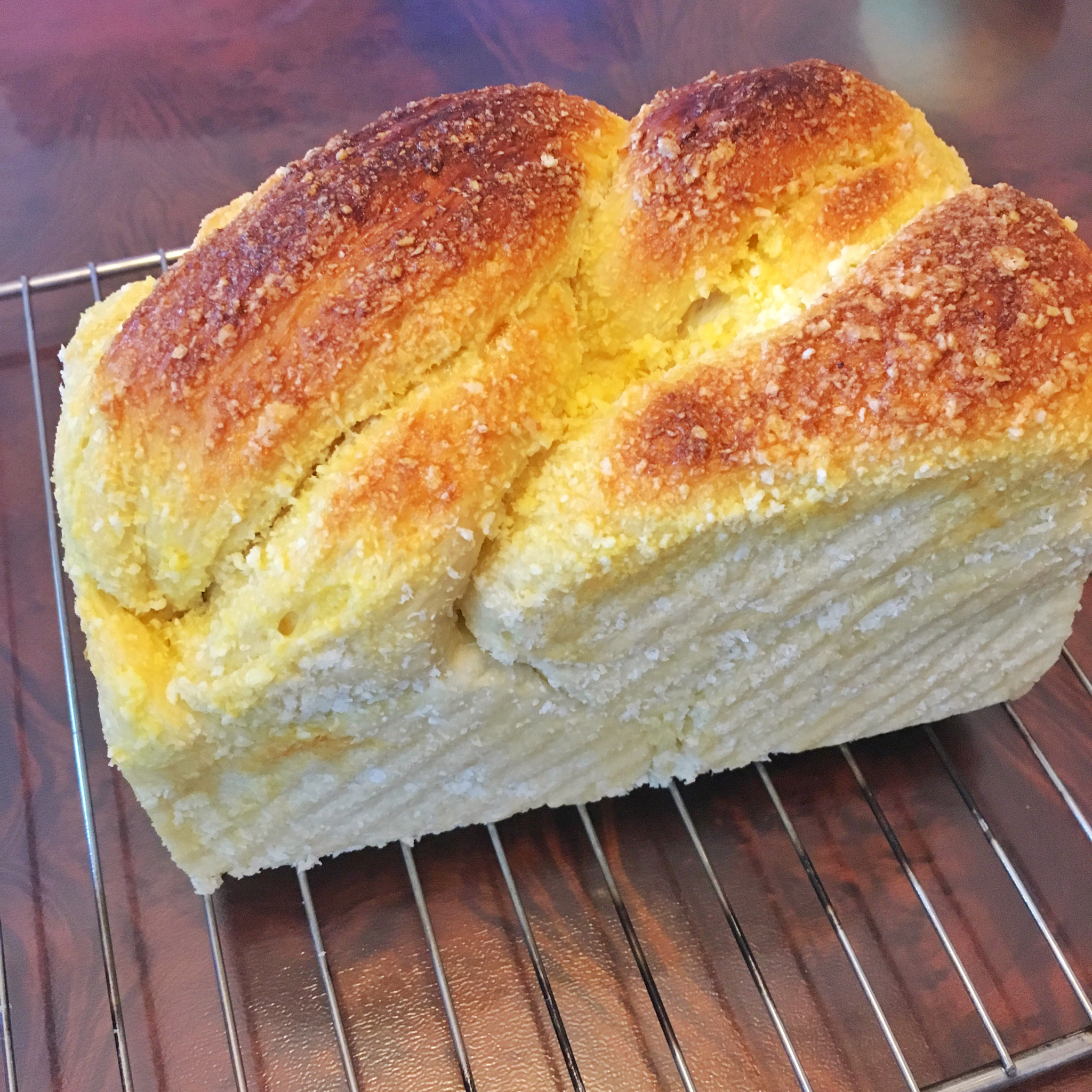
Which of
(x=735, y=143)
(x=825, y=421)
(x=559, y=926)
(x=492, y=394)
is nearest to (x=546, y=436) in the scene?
(x=492, y=394)

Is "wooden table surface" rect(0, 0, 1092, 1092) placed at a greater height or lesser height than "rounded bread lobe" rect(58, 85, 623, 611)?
lesser

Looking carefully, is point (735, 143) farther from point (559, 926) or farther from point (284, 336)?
point (559, 926)

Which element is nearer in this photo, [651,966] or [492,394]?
[492,394]

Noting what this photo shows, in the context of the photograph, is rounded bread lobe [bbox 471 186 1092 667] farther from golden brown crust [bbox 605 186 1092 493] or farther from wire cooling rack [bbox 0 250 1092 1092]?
wire cooling rack [bbox 0 250 1092 1092]

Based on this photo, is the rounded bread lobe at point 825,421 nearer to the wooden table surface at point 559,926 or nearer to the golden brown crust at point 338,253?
the golden brown crust at point 338,253

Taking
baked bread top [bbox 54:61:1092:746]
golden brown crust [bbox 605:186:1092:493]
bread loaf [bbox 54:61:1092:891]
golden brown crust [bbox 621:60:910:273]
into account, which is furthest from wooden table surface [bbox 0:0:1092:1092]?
golden brown crust [bbox 621:60:910:273]

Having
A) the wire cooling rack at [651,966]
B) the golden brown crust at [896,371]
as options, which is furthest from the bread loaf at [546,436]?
the wire cooling rack at [651,966]
